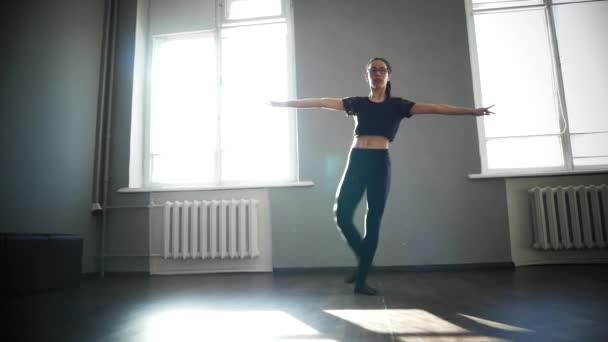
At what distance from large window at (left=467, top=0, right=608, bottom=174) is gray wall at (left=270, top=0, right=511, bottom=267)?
0.99 feet

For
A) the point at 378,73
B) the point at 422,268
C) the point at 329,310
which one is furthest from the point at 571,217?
the point at 329,310

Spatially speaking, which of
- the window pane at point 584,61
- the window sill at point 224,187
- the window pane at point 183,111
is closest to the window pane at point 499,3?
the window pane at point 584,61

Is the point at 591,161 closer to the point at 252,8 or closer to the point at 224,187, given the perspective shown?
the point at 224,187

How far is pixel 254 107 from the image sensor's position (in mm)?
3715

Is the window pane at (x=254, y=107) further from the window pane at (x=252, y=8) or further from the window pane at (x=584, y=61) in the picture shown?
the window pane at (x=584, y=61)

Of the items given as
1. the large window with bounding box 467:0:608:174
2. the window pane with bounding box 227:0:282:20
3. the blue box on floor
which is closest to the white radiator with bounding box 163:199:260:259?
the blue box on floor

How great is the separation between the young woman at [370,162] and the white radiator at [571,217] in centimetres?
160

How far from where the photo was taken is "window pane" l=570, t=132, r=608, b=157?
3.32 meters

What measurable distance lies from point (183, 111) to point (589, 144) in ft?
13.0

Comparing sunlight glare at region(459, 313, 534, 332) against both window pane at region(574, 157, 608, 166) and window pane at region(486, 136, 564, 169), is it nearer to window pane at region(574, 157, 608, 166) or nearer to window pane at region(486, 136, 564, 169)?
window pane at region(486, 136, 564, 169)

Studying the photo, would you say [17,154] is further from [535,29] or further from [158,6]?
[535,29]

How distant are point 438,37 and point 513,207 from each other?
66.6 inches

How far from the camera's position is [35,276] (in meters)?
2.34

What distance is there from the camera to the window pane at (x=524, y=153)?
336cm
